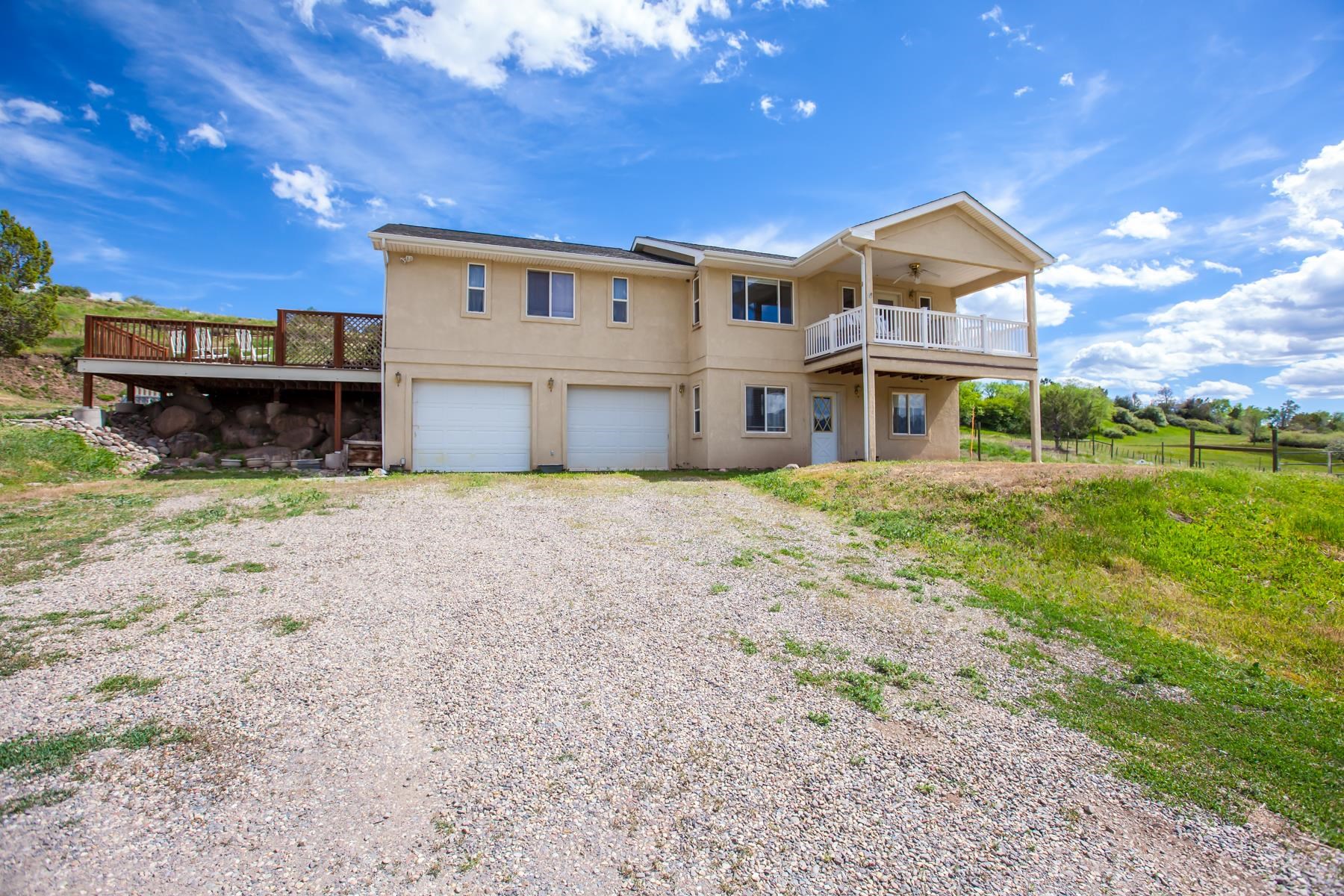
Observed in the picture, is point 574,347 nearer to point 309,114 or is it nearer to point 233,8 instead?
point 309,114

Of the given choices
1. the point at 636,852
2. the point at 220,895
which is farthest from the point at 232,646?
the point at 636,852

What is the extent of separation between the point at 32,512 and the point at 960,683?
39.2ft

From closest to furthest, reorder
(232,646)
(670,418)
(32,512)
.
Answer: (232,646), (32,512), (670,418)

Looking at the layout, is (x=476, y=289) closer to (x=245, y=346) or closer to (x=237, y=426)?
(x=245, y=346)

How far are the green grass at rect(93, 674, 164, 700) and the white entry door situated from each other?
581 inches

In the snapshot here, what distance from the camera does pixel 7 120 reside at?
51.8ft

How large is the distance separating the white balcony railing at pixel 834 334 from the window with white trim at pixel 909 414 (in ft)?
11.9

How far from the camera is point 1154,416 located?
45.1 m

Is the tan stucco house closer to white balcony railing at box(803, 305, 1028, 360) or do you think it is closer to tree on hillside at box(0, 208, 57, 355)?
white balcony railing at box(803, 305, 1028, 360)

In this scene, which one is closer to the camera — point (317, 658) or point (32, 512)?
point (317, 658)

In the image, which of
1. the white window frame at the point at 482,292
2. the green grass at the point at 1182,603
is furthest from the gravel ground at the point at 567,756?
the white window frame at the point at 482,292

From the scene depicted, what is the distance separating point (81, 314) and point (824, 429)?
35.2m

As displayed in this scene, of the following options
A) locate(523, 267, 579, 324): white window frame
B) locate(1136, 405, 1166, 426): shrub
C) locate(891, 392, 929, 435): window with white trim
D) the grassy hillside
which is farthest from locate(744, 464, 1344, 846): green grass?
locate(1136, 405, 1166, 426): shrub

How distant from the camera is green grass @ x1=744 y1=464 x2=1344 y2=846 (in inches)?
127
